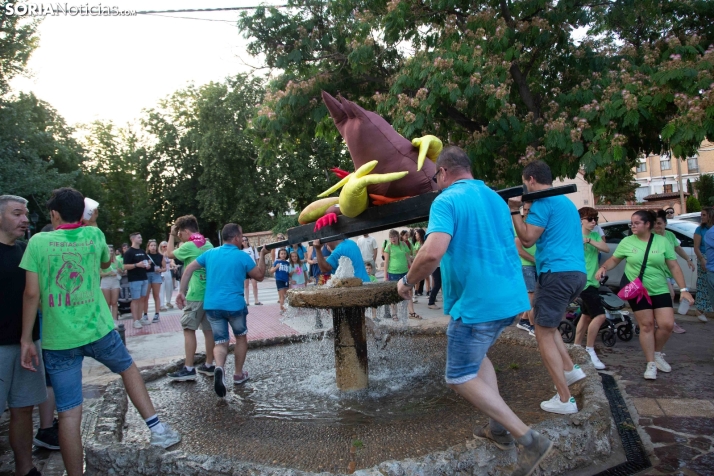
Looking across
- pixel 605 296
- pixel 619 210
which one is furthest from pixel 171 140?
pixel 605 296

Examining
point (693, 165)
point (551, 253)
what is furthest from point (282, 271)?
point (693, 165)

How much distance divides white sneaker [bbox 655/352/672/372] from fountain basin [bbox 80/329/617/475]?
1105mm

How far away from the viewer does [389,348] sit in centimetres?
678

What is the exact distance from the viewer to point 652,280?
17.5 ft

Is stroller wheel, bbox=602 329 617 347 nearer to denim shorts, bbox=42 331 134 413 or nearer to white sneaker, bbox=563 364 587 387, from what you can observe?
white sneaker, bbox=563 364 587 387

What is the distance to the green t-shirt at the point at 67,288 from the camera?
3.29m

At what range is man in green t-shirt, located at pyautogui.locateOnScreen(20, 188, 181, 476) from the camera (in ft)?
10.7

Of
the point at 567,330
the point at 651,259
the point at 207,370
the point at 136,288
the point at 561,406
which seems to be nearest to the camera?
Result: the point at 561,406

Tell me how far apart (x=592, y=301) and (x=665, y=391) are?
3.94ft

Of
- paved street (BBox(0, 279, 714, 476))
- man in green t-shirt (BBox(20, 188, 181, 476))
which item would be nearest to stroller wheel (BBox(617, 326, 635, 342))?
paved street (BBox(0, 279, 714, 476))

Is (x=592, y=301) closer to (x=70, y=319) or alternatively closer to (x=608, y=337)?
(x=608, y=337)

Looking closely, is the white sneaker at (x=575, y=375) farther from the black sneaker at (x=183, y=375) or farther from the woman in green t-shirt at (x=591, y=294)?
the black sneaker at (x=183, y=375)

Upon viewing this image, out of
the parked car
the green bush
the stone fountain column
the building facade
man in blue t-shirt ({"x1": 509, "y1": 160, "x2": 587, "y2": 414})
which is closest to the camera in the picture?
man in blue t-shirt ({"x1": 509, "y1": 160, "x2": 587, "y2": 414})

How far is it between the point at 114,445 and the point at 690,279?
35.5ft
